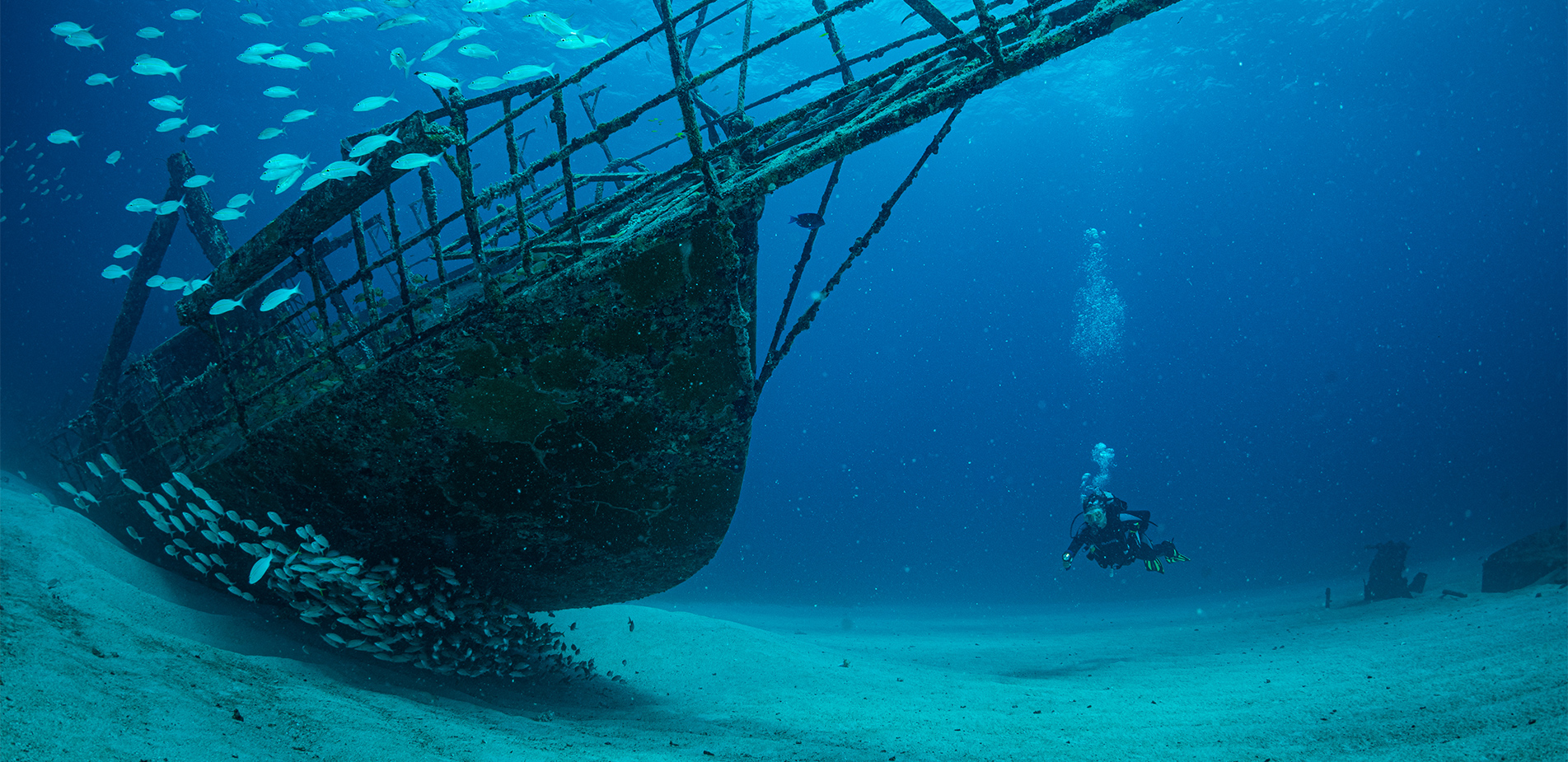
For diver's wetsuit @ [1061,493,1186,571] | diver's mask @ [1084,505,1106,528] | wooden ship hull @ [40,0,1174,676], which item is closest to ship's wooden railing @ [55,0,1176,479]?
wooden ship hull @ [40,0,1174,676]

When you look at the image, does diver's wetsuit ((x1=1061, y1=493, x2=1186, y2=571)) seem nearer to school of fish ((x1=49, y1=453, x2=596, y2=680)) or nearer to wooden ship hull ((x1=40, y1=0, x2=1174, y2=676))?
wooden ship hull ((x1=40, y1=0, x2=1174, y2=676))

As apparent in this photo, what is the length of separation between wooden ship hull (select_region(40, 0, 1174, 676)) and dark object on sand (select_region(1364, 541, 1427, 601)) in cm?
1747

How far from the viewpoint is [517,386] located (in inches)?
166

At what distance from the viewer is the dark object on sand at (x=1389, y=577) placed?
1464 cm

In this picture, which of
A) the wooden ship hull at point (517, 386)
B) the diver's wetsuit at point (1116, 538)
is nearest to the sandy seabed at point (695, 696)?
the wooden ship hull at point (517, 386)

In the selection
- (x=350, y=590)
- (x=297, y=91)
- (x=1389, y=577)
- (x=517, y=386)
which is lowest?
(x=350, y=590)

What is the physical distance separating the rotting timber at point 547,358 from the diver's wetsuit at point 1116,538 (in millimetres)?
7997

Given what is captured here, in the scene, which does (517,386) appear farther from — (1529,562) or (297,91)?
(1529,562)

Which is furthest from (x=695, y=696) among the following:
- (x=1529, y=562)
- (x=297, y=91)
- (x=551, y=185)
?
(x=1529, y=562)

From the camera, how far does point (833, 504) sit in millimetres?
101062

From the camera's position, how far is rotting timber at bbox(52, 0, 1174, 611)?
12.7 ft

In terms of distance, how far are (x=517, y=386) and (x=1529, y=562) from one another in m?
18.2

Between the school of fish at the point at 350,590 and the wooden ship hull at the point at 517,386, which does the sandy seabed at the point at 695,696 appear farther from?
the wooden ship hull at the point at 517,386

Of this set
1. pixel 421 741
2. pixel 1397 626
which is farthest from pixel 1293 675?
pixel 421 741
